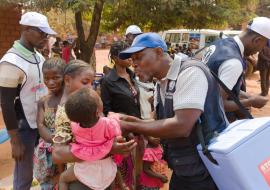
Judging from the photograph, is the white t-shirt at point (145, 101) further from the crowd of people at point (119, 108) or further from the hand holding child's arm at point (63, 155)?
the hand holding child's arm at point (63, 155)

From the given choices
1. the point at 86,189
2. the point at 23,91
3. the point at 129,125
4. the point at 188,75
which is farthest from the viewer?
the point at 23,91

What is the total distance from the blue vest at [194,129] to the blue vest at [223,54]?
A: 1.98ft

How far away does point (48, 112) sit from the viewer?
2809 millimetres

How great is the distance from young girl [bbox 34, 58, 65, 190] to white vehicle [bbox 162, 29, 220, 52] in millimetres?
14407

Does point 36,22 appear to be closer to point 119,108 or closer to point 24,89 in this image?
point 24,89

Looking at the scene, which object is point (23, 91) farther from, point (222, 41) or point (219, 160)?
point (219, 160)

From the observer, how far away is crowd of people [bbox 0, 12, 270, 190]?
81.6 inches

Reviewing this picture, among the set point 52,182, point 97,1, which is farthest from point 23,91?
point 97,1

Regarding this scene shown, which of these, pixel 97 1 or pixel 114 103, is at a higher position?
pixel 97 1

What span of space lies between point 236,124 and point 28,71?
1.67 metres

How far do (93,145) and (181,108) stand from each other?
54 centimetres

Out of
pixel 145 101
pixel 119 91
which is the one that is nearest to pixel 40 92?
pixel 119 91

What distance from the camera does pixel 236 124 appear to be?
215 cm

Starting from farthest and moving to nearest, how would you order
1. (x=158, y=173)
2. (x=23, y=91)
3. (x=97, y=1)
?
(x=97, y=1) → (x=158, y=173) → (x=23, y=91)
